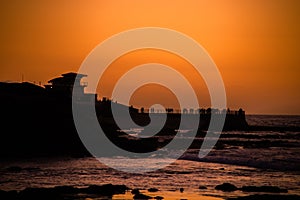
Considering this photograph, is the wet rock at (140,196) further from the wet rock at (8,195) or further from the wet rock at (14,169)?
the wet rock at (14,169)

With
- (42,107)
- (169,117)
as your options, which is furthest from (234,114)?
(42,107)

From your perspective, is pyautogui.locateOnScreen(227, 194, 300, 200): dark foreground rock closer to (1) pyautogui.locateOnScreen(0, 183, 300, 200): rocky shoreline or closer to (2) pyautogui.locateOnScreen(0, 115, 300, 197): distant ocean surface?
(1) pyautogui.locateOnScreen(0, 183, 300, 200): rocky shoreline

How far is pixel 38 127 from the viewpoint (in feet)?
186

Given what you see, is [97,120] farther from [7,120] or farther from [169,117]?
[169,117]

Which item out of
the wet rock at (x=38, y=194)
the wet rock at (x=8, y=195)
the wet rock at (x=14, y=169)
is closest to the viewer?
the wet rock at (x=8, y=195)

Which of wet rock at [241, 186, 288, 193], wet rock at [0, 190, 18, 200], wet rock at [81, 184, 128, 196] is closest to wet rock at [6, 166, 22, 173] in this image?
wet rock at [81, 184, 128, 196]

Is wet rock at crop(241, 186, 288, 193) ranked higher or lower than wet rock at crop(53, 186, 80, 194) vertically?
lower

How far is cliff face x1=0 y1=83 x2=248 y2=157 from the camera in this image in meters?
50.1

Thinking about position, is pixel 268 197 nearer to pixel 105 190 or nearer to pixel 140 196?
pixel 140 196

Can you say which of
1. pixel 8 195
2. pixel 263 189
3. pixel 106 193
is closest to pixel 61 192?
pixel 106 193

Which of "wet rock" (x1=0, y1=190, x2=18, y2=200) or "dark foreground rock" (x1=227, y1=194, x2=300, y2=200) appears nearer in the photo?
"wet rock" (x1=0, y1=190, x2=18, y2=200)

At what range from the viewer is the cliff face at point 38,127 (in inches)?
1972

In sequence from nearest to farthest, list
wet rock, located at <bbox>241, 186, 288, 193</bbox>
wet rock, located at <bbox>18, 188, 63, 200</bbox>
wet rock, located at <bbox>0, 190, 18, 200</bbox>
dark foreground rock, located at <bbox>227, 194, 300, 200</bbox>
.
Answer: 1. wet rock, located at <bbox>0, 190, 18, 200</bbox>
2. wet rock, located at <bbox>18, 188, 63, 200</bbox>
3. dark foreground rock, located at <bbox>227, 194, 300, 200</bbox>
4. wet rock, located at <bbox>241, 186, 288, 193</bbox>

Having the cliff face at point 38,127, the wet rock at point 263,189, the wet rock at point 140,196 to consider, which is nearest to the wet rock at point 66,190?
the wet rock at point 140,196
